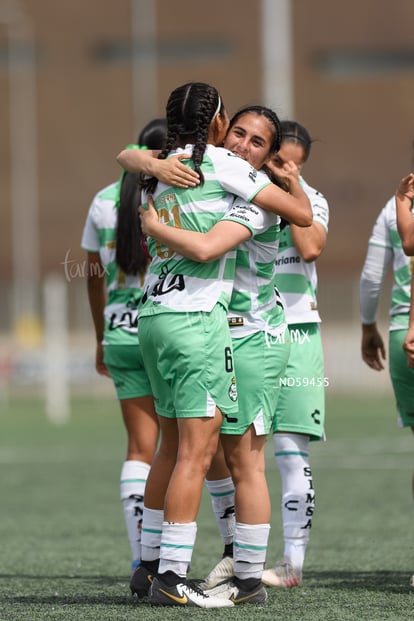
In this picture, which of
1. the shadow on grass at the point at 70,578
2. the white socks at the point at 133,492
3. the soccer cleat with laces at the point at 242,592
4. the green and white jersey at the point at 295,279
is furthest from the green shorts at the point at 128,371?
the soccer cleat with laces at the point at 242,592

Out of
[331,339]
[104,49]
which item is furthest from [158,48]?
[331,339]

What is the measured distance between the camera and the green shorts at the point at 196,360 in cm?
514

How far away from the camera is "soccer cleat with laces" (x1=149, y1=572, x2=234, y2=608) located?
5.15 m

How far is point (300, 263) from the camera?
6.47m

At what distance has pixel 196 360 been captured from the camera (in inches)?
202

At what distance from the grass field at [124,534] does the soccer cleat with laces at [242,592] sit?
0.10 metres

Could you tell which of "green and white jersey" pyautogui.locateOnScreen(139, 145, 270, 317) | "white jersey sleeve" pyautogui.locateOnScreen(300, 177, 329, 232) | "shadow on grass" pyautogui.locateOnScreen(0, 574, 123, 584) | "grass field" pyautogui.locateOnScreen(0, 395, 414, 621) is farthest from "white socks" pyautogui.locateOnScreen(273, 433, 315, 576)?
"green and white jersey" pyautogui.locateOnScreen(139, 145, 270, 317)

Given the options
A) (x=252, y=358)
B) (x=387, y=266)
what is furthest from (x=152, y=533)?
(x=387, y=266)

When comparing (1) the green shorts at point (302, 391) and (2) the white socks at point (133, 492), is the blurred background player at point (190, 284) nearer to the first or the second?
(1) the green shorts at point (302, 391)

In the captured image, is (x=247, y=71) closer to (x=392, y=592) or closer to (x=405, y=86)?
(x=405, y=86)

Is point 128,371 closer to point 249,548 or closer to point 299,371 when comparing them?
point 299,371

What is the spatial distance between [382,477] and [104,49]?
31917 millimetres

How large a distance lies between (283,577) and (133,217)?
1918mm

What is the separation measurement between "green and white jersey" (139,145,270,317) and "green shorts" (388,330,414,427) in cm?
148
